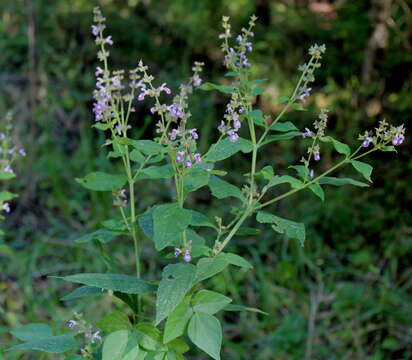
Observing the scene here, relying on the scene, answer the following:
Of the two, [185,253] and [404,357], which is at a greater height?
[185,253]

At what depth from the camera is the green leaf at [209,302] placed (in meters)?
1.36

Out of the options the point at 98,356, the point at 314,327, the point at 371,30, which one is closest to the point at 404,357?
the point at 314,327

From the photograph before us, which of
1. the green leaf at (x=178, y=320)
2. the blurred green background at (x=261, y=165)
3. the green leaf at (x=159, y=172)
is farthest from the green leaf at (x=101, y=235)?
the blurred green background at (x=261, y=165)

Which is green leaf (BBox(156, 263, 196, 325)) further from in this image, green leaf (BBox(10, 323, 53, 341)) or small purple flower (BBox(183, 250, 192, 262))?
green leaf (BBox(10, 323, 53, 341))

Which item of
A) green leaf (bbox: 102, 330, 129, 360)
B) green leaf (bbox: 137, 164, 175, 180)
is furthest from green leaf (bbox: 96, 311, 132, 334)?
green leaf (bbox: 137, 164, 175, 180)

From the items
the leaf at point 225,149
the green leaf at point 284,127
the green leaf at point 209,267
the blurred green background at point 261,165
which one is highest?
the green leaf at point 284,127

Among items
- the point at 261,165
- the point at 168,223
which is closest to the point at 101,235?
the point at 168,223

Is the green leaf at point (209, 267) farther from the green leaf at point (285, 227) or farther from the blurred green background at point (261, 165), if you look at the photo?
the blurred green background at point (261, 165)

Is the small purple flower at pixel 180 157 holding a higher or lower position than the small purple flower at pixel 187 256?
higher

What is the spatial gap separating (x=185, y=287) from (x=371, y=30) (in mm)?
3453

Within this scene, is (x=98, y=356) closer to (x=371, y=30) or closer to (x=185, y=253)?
(x=185, y=253)

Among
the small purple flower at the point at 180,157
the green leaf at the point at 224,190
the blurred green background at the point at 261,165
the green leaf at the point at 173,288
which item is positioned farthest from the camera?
the blurred green background at the point at 261,165

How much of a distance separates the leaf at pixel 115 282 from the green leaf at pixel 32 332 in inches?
14.3

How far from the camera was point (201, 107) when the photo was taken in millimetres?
4695
